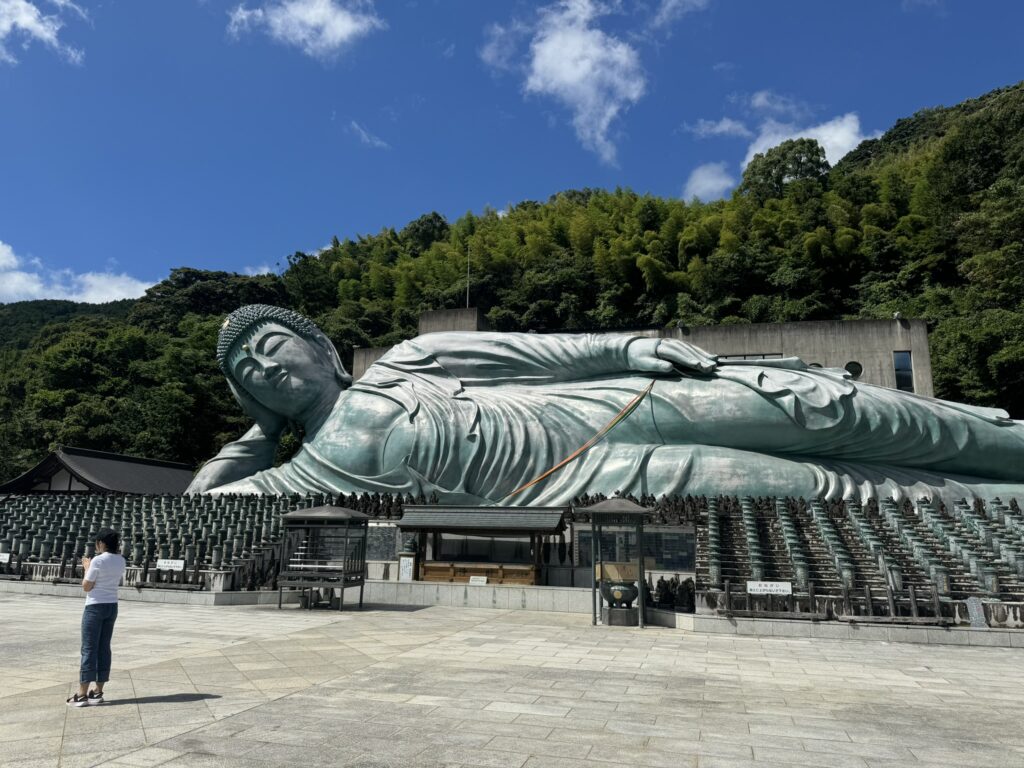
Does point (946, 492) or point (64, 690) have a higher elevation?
point (946, 492)

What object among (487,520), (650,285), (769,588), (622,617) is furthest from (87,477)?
(650,285)

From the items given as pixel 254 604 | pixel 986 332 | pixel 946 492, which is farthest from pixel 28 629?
pixel 986 332

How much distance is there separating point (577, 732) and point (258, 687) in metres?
2.54

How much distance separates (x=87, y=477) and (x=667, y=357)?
17749mm

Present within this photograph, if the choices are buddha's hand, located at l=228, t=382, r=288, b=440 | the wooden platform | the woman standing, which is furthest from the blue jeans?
buddha's hand, located at l=228, t=382, r=288, b=440

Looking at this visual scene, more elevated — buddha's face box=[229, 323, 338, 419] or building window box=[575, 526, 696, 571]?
buddha's face box=[229, 323, 338, 419]

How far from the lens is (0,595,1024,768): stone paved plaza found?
4.02m

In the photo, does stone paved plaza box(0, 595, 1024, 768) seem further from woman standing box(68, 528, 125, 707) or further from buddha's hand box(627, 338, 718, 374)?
buddha's hand box(627, 338, 718, 374)

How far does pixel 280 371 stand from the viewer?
19.0 m

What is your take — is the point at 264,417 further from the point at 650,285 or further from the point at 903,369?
the point at 650,285

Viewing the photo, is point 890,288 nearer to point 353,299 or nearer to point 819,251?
point 819,251

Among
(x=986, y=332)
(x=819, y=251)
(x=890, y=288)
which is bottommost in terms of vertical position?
(x=986, y=332)

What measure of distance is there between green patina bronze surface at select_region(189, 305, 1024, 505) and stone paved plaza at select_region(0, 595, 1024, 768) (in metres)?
7.63

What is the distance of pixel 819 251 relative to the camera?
142 feet
